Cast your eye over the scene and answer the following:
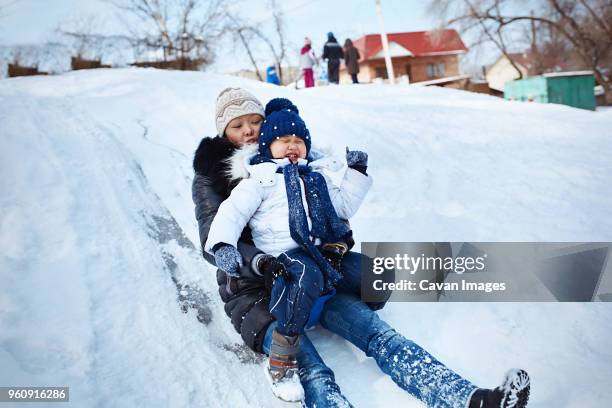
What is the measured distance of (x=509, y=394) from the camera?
1.17 m

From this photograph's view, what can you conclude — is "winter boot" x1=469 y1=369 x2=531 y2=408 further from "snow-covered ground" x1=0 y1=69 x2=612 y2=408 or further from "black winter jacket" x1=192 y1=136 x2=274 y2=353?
"black winter jacket" x1=192 y1=136 x2=274 y2=353

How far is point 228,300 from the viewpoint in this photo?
5.92 ft

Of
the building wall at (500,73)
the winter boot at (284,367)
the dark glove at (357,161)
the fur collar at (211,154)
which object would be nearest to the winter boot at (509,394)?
the winter boot at (284,367)

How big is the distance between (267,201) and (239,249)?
0.24 meters

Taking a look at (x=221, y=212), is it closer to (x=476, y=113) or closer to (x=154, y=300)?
(x=154, y=300)

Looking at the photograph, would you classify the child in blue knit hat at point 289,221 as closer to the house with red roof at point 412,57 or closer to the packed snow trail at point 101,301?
the packed snow trail at point 101,301

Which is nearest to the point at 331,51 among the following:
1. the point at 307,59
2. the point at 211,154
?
the point at 307,59

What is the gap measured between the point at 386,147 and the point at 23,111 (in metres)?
3.34

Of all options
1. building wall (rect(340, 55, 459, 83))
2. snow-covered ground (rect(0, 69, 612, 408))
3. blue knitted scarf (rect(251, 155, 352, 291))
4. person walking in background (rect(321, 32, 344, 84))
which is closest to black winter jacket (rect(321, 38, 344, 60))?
person walking in background (rect(321, 32, 344, 84))

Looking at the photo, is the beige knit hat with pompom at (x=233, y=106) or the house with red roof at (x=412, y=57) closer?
the beige knit hat with pompom at (x=233, y=106)

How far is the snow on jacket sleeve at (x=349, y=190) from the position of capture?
5.91 feet

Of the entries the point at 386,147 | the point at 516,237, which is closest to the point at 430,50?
the point at 386,147

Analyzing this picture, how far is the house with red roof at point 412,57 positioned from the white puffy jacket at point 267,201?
2417 cm

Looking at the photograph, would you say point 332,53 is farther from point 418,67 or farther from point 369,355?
point 418,67
